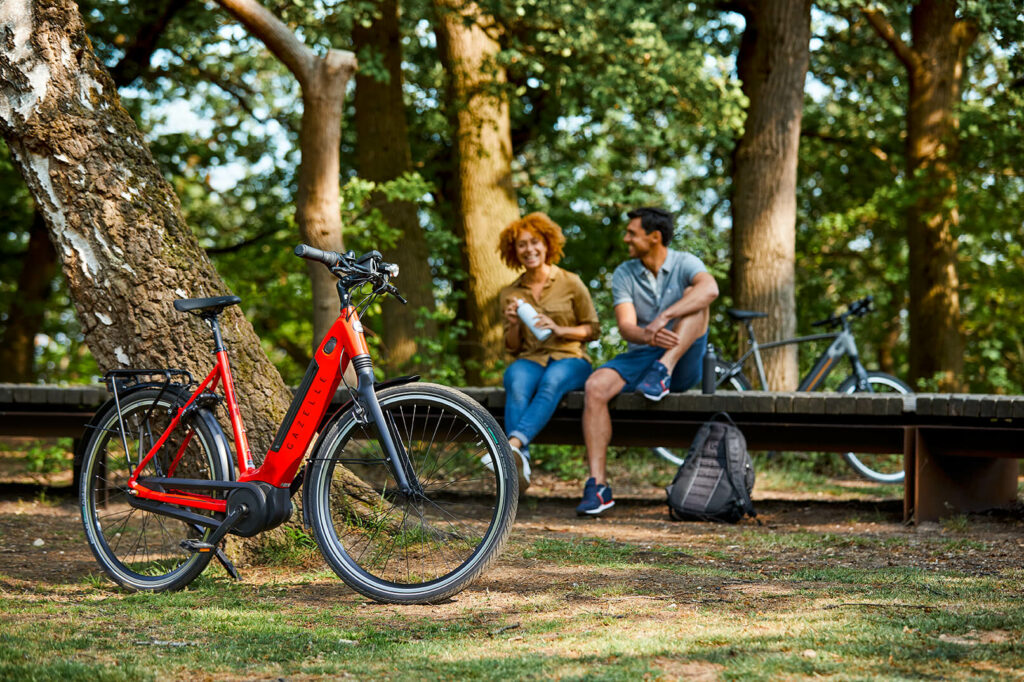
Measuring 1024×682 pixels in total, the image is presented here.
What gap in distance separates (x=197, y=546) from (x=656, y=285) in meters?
3.13

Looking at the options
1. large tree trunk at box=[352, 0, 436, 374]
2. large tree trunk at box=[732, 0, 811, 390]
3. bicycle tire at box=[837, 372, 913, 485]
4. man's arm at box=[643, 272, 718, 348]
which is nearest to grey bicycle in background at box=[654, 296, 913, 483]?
bicycle tire at box=[837, 372, 913, 485]

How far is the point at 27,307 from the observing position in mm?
12406

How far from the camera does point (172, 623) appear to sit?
11.0ft

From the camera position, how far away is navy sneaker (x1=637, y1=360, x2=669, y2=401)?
226 inches

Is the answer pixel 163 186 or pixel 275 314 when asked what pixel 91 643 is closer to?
pixel 163 186

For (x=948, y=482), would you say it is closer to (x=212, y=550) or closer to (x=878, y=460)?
(x=878, y=460)

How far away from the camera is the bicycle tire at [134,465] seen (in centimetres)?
392

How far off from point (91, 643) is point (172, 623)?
0.33 metres

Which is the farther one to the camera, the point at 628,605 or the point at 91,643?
the point at 628,605

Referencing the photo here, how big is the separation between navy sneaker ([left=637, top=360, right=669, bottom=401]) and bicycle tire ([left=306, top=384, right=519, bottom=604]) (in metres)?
1.68

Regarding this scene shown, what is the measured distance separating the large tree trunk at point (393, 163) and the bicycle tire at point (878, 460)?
11.9 feet

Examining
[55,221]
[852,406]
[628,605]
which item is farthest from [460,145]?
[628,605]

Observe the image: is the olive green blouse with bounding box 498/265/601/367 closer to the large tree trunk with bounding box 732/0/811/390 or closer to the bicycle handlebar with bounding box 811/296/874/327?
the bicycle handlebar with bounding box 811/296/874/327

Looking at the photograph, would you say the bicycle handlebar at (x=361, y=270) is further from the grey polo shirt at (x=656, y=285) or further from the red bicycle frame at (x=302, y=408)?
the grey polo shirt at (x=656, y=285)
